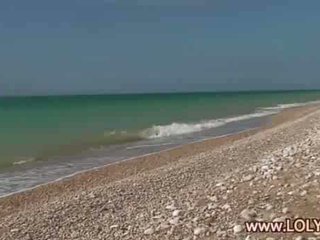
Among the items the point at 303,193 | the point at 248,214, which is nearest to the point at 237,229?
the point at 248,214

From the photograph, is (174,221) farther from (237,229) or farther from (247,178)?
(247,178)

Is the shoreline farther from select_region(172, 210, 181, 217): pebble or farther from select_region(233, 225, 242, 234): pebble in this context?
select_region(233, 225, 242, 234): pebble

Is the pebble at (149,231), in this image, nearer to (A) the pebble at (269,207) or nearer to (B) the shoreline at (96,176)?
(A) the pebble at (269,207)

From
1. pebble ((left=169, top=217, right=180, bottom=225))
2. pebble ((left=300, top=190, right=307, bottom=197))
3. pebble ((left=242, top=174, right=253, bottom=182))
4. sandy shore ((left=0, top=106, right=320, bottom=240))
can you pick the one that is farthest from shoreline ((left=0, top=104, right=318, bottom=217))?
pebble ((left=300, top=190, right=307, bottom=197))

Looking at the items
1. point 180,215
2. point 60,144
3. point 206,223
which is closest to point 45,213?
point 180,215

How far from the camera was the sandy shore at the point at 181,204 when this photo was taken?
690 cm

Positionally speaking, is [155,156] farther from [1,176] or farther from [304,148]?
[304,148]

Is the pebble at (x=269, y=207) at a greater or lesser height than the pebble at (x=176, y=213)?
greater

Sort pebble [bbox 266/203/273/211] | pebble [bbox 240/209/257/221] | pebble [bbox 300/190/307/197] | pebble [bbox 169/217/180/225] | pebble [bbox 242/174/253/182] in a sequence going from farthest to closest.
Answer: pebble [bbox 242/174/253/182], pebble [bbox 300/190/307/197], pebble [bbox 169/217/180/225], pebble [bbox 266/203/273/211], pebble [bbox 240/209/257/221]

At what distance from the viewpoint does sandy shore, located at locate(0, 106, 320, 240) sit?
690 centimetres

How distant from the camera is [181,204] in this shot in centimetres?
816

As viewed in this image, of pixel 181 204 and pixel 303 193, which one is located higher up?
pixel 303 193

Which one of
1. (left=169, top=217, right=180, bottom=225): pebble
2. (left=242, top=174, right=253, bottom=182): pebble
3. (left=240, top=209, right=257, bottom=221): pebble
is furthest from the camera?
(left=242, top=174, right=253, bottom=182): pebble

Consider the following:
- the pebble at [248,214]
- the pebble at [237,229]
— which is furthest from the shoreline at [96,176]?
the pebble at [237,229]
